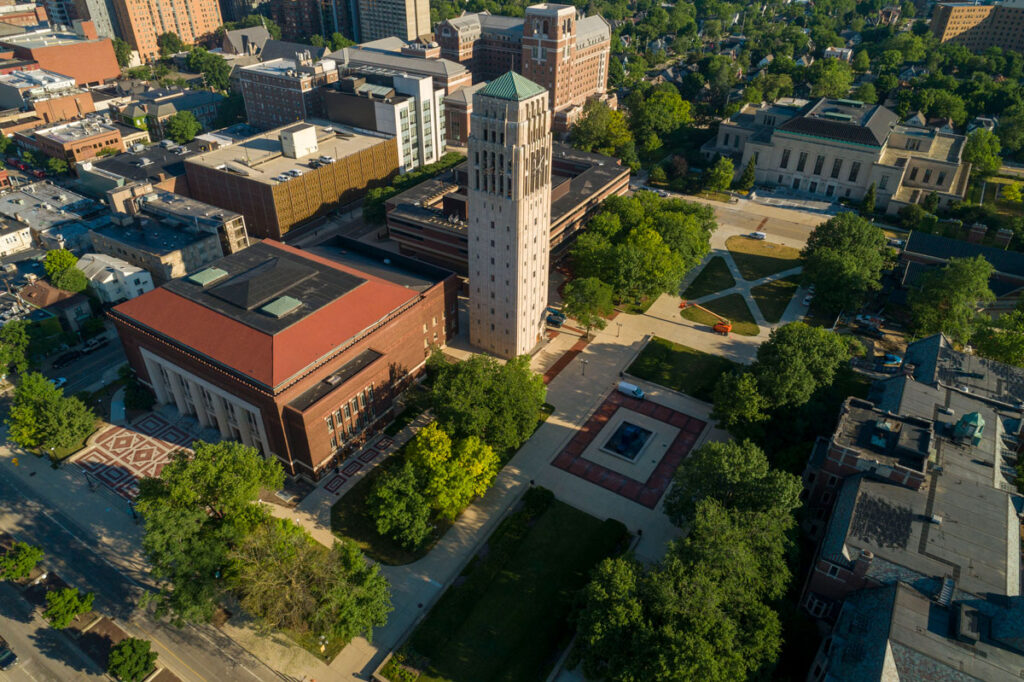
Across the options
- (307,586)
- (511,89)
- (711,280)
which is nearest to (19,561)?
(307,586)

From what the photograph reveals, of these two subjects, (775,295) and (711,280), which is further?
(711,280)

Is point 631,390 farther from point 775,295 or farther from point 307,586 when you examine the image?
point 307,586

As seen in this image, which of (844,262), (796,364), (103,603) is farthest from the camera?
(844,262)

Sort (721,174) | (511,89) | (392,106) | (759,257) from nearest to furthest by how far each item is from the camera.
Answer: (511,89) < (759,257) < (392,106) < (721,174)

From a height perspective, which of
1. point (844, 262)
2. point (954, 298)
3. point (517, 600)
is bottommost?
point (517, 600)

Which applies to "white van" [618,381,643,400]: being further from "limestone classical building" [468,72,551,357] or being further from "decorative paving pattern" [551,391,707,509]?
"limestone classical building" [468,72,551,357]

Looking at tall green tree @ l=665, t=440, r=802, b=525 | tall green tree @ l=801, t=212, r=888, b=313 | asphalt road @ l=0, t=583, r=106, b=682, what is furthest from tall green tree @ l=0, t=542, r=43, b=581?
tall green tree @ l=801, t=212, r=888, b=313

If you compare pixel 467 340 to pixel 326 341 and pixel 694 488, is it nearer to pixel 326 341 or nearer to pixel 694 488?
pixel 326 341
